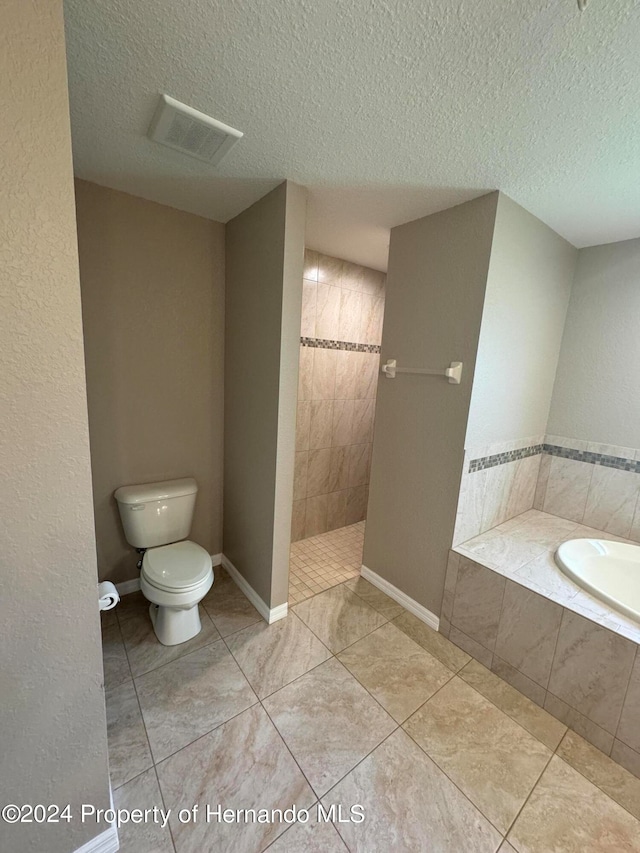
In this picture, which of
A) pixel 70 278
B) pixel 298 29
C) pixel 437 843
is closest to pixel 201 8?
pixel 298 29

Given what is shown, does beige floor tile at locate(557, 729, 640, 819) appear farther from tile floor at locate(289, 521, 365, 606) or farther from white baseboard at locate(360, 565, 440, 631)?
tile floor at locate(289, 521, 365, 606)

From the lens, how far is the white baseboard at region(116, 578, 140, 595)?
2.13 metres

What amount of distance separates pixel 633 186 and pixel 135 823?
118 inches

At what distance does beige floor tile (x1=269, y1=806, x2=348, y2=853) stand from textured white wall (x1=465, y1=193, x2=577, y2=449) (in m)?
1.56

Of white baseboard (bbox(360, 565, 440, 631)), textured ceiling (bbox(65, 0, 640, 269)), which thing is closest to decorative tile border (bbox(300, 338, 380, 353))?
textured ceiling (bbox(65, 0, 640, 269))

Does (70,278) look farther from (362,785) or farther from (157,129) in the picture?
(362,785)

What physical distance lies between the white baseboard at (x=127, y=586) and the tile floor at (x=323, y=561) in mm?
978

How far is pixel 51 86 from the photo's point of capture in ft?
2.28

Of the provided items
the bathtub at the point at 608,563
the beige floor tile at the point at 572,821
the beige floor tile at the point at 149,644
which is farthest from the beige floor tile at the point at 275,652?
the bathtub at the point at 608,563

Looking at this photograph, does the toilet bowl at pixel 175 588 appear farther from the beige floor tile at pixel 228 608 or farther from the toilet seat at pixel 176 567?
the beige floor tile at pixel 228 608

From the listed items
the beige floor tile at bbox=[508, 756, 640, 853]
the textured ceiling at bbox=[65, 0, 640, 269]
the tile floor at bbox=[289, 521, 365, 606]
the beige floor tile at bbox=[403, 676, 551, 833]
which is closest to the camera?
the textured ceiling at bbox=[65, 0, 640, 269]

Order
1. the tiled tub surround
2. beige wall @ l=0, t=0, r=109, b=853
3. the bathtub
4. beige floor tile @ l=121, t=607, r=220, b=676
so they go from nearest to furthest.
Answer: beige wall @ l=0, t=0, r=109, b=853
the tiled tub surround
beige floor tile @ l=121, t=607, r=220, b=676
the bathtub

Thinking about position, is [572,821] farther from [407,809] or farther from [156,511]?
[156,511]

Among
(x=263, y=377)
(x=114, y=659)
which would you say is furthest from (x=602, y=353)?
(x=114, y=659)
